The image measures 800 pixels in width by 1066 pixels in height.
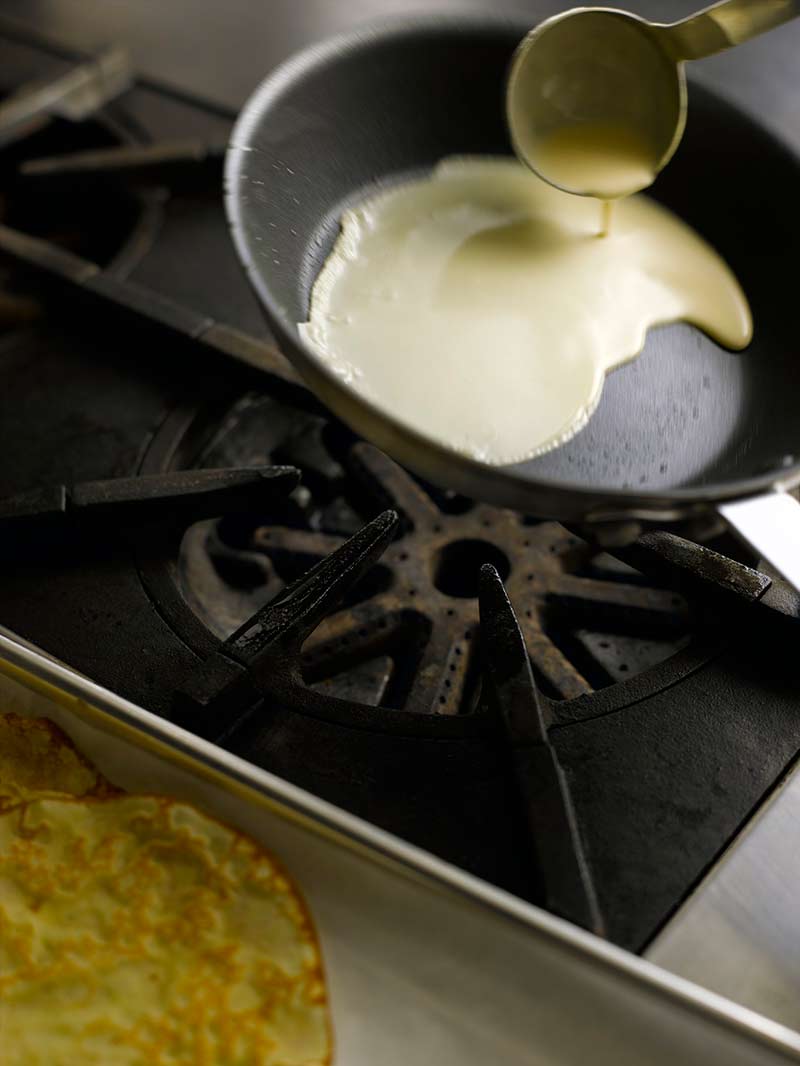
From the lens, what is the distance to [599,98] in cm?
82

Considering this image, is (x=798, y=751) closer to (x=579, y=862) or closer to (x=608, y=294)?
(x=579, y=862)

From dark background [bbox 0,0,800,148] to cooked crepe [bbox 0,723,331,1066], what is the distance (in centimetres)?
85

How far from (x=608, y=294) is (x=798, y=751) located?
37 cm

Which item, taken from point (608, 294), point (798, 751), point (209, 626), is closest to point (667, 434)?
point (608, 294)

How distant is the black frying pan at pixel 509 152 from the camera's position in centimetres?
63

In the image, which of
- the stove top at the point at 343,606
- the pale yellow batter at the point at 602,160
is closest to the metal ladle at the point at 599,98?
the pale yellow batter at the point at 602,160

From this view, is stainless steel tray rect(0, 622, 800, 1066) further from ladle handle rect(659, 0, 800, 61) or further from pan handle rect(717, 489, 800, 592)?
ladle handle rect(659, 0, 800, 61)

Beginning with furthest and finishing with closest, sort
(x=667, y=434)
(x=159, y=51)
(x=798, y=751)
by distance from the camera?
(x=159, y=51) → (x=667, y=434) → (x=798, y=751)

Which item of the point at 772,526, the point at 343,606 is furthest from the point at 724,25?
the point at 343,606

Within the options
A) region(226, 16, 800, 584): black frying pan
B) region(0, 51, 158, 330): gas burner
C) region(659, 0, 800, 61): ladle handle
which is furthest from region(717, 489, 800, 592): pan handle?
region(0, 51, 158, 330): gas burner

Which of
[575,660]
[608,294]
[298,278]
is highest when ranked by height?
[608,294]

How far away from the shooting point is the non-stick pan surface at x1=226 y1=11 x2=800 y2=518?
73cm

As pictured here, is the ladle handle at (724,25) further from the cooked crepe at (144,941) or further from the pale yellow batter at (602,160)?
the cooked crepe at (144,941)

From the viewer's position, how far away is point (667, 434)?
2.50ft
